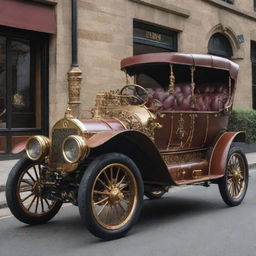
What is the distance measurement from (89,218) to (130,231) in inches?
34.3

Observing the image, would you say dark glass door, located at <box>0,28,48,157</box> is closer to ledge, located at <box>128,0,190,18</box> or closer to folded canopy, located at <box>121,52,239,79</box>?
ledge, located at <box>128,0,190,18</box>

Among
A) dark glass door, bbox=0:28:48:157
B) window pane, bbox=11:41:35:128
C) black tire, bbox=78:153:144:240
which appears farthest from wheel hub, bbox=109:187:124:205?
window pane, bbox=11:41:35:128

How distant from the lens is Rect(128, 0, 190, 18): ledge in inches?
639

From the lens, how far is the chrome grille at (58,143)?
5.98 meters

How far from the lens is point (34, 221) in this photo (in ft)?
20.7

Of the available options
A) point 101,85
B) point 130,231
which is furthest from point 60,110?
point 130,231

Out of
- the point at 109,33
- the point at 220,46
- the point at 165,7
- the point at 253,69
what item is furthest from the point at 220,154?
the point at 253,69

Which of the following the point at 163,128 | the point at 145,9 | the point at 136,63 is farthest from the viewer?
the point at 145,9

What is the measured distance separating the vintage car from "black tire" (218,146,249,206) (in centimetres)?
2

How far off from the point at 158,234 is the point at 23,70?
8.85 m

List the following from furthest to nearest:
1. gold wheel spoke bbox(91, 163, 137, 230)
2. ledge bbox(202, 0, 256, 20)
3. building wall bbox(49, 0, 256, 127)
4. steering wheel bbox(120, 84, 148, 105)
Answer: ledge bbox(202, 0, 256, 20)
building wall bbox(49, 0, 256, 127)
steering wheel bbox(120, 84, 148, 105)
gold wheel spoke bbox(91, 163, 137, 230)

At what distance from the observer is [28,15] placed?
1284 cm

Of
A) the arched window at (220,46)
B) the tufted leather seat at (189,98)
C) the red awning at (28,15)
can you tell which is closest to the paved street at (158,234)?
the tufted leather seat at (189,98)

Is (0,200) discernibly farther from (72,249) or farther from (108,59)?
(108,59)
